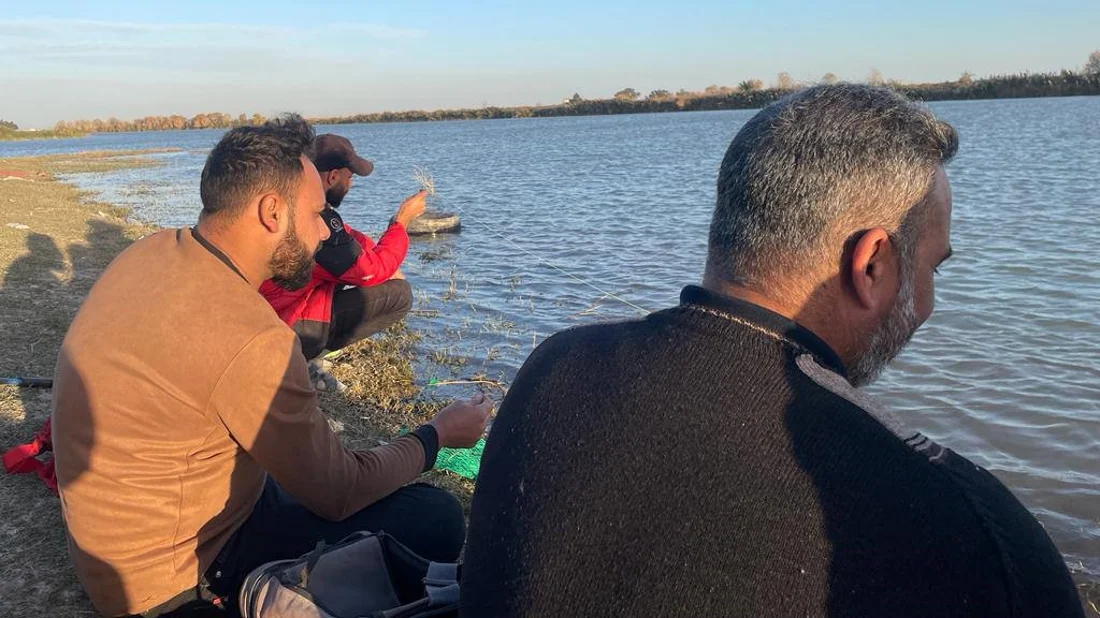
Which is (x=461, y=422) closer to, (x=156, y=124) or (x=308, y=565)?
(x=308, y=565)

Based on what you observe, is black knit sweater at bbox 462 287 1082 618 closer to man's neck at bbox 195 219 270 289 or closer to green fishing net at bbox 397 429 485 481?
man's neck at bbox 195 219 270 289

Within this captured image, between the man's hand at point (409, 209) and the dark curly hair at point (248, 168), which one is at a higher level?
the dark curly hair at point (248, 168)

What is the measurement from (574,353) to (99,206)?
855 inches

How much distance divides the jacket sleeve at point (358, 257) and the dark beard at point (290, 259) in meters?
1.90

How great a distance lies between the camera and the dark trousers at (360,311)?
5.76 m

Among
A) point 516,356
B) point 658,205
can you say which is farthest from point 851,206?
point 658,205

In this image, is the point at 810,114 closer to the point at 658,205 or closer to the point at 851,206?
the point at 851,206

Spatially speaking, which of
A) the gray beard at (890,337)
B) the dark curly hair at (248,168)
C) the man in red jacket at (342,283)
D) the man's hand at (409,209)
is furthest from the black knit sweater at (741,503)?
the man's hand at (409,209)

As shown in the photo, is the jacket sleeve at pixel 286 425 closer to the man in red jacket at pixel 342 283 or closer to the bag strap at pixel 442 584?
the bag strap at pixel 442 584

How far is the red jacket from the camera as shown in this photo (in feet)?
16.8

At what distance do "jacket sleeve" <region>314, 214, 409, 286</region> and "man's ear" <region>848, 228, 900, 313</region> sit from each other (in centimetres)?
395

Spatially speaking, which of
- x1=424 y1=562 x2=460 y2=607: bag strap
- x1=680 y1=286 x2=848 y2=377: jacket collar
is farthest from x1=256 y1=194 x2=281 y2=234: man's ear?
x1=680 y1=286 x2=848 y2=377: jacket collar

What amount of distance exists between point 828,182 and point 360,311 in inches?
183

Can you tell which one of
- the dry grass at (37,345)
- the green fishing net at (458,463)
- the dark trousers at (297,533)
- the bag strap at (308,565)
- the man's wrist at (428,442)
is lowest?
the green fishing net at (458,463)
